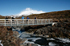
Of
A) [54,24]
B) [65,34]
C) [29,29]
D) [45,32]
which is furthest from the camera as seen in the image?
[54,24]

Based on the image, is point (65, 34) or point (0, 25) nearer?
point (65, 34)

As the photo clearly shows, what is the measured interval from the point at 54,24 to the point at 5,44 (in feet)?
33.9

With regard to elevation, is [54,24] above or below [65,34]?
above

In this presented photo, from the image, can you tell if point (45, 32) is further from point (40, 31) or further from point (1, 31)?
point (1, 31)

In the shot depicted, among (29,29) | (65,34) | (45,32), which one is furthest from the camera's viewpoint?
(29,29)

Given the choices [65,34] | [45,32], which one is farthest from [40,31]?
[65,34]

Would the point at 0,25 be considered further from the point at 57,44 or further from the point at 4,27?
the point at 57,44

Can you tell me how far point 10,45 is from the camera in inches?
335

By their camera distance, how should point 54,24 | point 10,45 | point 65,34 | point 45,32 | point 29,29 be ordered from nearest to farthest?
point 10,45 → point 65,34 → point 45,32 → point 29,29 → point 54,24

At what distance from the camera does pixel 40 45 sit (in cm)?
884

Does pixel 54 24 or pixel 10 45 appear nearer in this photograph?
pixel 10 45

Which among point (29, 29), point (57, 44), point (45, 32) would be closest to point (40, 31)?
point (45, 32)

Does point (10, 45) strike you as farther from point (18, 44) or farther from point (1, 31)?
point (1, 31)

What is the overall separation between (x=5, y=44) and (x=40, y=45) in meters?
3.24
